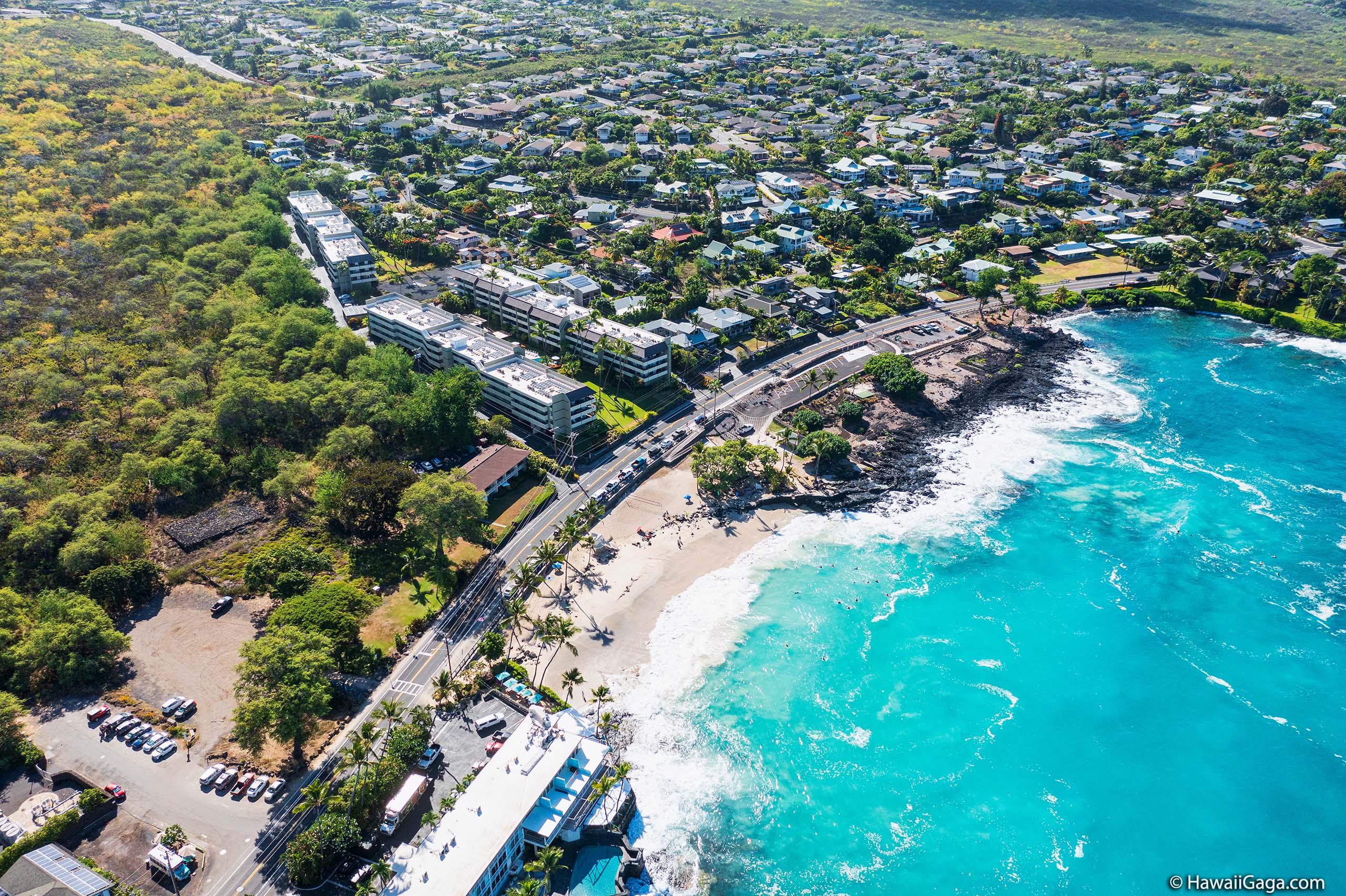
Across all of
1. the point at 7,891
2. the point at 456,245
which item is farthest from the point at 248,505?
the point at 456,245

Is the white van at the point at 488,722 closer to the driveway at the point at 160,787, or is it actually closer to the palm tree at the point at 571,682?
the palm tree at the point at 571,682

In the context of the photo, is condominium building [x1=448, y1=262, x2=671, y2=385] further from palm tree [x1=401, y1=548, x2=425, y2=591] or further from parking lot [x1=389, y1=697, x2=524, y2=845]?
parking lot [x1=389, y1=697, x2=524, y2=845]

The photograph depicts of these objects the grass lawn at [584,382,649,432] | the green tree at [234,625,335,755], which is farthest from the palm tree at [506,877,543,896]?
the grass lawn at [584,382,649,432]

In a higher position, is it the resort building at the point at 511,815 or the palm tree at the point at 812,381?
the palm tree at the point at 812,381

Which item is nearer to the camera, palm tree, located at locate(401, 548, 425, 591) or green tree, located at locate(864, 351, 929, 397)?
palm tree, located at locate(401, 548, 425, 591)

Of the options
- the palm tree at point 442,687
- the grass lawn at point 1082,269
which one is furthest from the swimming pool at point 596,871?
the grass lawn at point 1082,269

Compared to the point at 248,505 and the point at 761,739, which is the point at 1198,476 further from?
the point at 248,505
